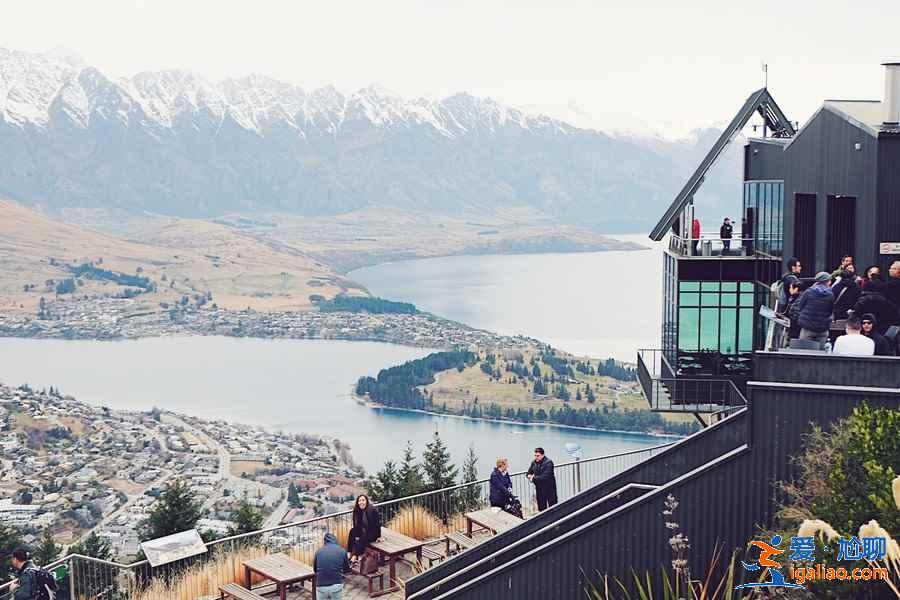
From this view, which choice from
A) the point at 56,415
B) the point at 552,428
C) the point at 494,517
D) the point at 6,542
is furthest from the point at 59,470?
the point at 494,517

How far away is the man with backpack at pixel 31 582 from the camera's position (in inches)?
402

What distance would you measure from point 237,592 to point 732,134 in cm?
1880

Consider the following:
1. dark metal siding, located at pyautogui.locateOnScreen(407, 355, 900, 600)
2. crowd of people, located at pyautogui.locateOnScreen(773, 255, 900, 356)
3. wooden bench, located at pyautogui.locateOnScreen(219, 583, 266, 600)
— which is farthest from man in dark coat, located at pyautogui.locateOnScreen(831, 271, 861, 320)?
wooden bench, located at pyautogui.locateOnScreen(219, 583, 266, 600)

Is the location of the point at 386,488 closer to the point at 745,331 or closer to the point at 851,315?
the point at 745,331

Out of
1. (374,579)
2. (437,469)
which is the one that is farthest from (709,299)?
(374,579)

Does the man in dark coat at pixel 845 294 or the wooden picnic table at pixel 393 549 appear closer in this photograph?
the man in dark coat at pixel 845 294

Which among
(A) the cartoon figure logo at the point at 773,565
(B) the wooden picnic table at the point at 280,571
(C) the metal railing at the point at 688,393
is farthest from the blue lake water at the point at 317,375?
(A) the cartoon figure logo at the point at 773,565

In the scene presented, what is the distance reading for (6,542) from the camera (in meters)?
23.5

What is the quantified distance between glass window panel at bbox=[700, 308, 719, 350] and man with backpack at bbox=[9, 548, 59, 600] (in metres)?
16.7

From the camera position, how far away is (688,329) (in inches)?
962

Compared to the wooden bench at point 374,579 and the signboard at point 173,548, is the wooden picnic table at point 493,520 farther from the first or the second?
the signboard at point 173,548

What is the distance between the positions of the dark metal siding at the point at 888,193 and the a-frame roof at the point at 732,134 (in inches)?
404

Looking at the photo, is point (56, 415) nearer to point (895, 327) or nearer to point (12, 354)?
point (12, 354)

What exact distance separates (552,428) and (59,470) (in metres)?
46.2
